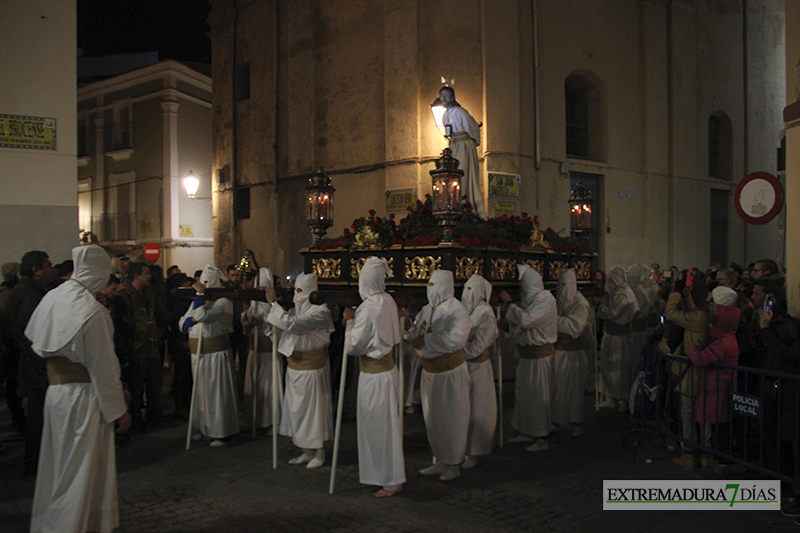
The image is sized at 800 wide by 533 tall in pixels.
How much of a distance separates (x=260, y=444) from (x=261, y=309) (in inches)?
61.8

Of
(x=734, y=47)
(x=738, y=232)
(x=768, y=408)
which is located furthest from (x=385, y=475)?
(x=734, y=47)

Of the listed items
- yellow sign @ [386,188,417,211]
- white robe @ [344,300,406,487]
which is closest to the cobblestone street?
white robe @ [344,300,406,487]

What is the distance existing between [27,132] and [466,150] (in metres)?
6.59

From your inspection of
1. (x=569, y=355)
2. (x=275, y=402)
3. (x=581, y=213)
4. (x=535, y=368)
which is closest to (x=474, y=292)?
(x=535, y=368)

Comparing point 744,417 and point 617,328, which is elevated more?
point 617,328

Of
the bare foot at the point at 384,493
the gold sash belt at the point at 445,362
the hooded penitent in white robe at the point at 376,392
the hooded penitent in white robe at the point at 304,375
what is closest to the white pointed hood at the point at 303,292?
the hooded penitent in white robe at the point at 304,375

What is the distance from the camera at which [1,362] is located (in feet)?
26.0

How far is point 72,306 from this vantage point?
4.45 m

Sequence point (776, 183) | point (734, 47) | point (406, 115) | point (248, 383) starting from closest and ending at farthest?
point (776, 183) < point (248, 383) < point (406, 115) < point (734, 47)

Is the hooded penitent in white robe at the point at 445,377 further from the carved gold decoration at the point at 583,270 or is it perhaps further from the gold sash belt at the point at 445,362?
the carved gold decoration at the point at 583,270

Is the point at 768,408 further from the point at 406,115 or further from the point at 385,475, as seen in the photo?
the point at 406,115

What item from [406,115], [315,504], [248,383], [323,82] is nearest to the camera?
[315,504]

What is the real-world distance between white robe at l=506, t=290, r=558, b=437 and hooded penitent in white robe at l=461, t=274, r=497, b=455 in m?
0.67

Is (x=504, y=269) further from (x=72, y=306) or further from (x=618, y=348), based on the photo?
(x=72, y=306)
